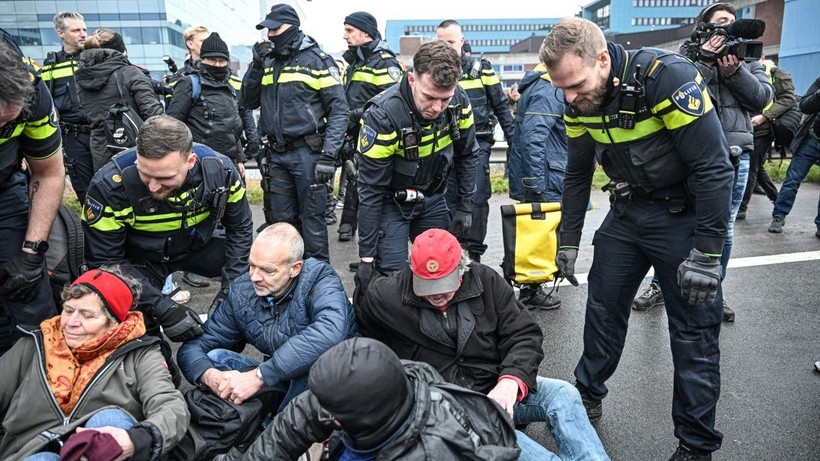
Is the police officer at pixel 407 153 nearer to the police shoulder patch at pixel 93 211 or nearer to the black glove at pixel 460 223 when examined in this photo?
the black glove at pixel 460 223

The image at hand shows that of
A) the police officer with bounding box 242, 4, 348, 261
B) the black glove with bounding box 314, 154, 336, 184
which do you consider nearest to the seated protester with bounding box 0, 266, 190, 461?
the black glove with bounding box 314, 154, 336, 184

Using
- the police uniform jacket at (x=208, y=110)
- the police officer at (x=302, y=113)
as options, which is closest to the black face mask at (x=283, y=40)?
the police officer at (x=302, y=113)

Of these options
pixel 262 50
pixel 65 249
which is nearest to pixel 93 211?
pixel 65 249

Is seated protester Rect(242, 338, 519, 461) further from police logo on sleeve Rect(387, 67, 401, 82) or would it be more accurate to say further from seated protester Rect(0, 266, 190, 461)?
police logo on sleeve Rect(387, 67, 401, 82)

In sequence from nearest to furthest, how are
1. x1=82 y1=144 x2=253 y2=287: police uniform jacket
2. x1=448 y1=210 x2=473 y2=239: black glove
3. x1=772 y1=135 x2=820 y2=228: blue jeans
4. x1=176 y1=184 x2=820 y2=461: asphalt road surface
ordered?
x1=176 y1=184 x2=820 y2=461: asphalt road surface, x1=82 y1=144 x2=253 y2=287: police uniform jacket, x1=448 y1=210 x2=473 y2=239: black glove, x1=772 y1=135 x2=820 y2=228: blue jeans

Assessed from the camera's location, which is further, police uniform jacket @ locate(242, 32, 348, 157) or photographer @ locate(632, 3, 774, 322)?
police uniform jacket @ locate(242, 32, 348, 157)

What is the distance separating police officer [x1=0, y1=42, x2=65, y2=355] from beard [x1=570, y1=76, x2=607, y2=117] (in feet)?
8.11

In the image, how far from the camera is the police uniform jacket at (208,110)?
5.81m

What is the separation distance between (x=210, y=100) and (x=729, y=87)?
4.51 meters

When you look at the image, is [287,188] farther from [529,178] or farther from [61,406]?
[61,406]

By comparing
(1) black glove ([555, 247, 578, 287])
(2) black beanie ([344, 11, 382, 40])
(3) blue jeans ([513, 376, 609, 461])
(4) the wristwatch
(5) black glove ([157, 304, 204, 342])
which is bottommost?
(3) blue jeans ([513, 376, 609, 461])

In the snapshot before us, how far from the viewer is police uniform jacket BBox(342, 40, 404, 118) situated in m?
6.33

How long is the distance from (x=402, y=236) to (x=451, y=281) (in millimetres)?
1438

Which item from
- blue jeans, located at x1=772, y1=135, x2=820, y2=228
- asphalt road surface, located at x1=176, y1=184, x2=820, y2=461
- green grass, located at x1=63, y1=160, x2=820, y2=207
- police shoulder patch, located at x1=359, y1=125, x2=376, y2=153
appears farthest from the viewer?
green grass, located at x1=63, y1=160, x2=820, y2=207
